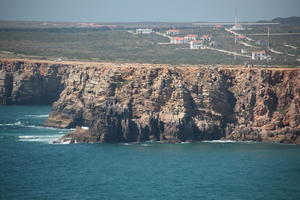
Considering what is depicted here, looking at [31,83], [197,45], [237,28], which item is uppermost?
[237,28]

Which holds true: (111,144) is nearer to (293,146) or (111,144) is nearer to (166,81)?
(166,81)

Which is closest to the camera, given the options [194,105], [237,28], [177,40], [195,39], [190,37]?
[194,105]

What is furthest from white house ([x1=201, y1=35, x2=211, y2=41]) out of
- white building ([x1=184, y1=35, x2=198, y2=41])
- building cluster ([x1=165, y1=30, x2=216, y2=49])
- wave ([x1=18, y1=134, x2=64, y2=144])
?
wave ([x1=18, y1=134, x2=64, y2=144])

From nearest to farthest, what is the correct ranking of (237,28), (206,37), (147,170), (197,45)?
(147,170)
(197,45)
(206,37)
(237,28)

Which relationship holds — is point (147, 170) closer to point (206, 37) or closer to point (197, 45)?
point (197, 45)

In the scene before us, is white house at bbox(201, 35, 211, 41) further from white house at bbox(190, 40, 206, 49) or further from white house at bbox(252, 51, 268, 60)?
white house at bbox(252, 51, 268, 60)

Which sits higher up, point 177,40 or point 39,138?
point 177,40

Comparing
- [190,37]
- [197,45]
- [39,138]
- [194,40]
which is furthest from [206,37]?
[39,138]
